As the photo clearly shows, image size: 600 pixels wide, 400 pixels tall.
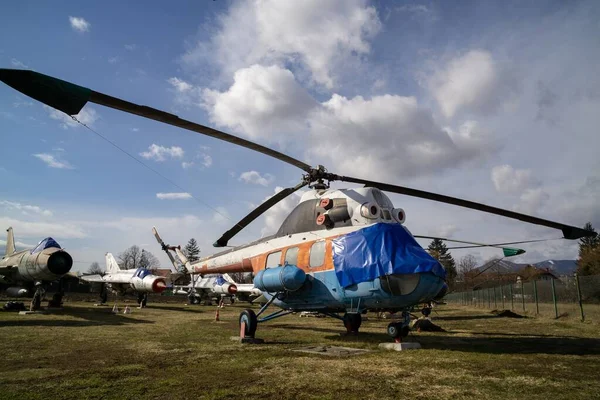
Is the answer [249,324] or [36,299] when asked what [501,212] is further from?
[36,299]

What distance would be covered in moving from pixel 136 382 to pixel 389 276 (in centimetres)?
563

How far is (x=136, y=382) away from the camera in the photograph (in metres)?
5.89

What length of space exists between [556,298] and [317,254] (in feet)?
57.7

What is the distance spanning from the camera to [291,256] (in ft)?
38.7

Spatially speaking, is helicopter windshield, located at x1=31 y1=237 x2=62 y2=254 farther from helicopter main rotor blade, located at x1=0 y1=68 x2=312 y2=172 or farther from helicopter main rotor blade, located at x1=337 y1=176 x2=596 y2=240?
helicopter main rotor blade, located at x1=337 y1=176 x2=596 y2=240

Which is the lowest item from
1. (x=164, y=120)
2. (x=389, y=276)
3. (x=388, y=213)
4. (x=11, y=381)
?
(x=11, y=381)

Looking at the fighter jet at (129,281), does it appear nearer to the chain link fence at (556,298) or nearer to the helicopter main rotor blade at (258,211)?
the helicopter main rotor blade at (258,211)

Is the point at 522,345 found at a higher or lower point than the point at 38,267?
lower

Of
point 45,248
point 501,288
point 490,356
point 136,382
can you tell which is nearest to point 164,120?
point 136,382

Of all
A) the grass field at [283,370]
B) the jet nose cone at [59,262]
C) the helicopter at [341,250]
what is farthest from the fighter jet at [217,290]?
the grass field at [283,370]

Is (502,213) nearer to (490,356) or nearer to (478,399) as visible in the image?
(490,356)

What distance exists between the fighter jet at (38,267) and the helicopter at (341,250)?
10745 mm

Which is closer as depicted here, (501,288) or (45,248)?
(45,248)

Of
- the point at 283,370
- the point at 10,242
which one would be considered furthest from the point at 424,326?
the point at 10,242
